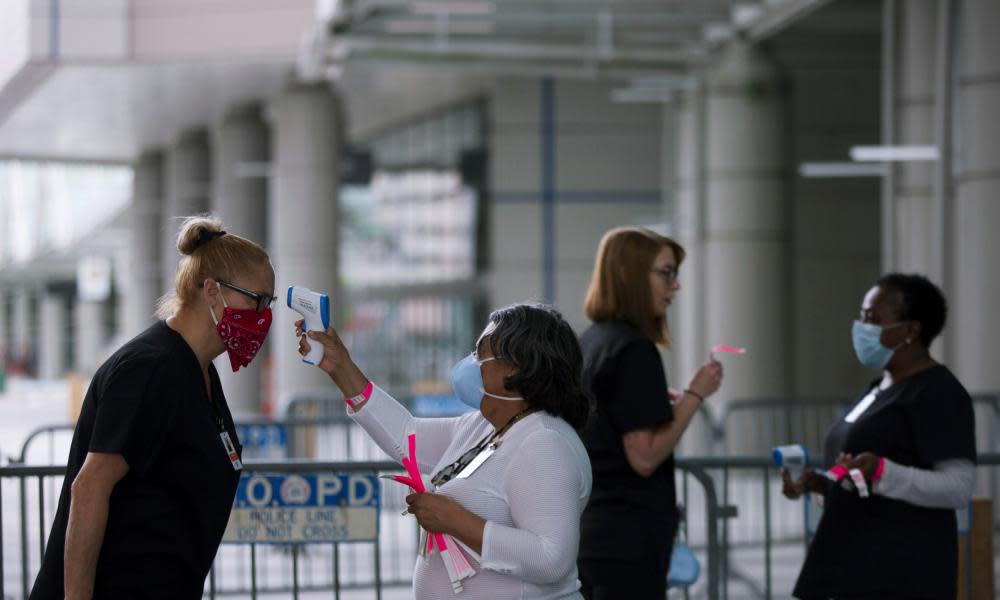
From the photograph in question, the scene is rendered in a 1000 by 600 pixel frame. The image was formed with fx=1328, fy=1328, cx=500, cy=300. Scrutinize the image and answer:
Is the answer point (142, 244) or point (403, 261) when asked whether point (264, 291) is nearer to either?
point (403, 261)

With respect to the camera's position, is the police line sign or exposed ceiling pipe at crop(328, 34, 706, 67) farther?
exposed ceiling pipe at crop(328, 34, 706, 67)

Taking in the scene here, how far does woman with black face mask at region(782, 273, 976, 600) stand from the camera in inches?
157

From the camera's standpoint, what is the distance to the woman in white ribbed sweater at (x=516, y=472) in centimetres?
319

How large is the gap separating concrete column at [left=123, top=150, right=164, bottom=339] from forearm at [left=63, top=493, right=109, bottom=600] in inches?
1253

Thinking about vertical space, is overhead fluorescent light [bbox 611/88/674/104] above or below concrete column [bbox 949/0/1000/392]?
above

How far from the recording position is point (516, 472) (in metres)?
3.22

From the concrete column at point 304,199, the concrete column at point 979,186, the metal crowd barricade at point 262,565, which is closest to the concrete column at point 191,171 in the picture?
the concrete column at point 304,199

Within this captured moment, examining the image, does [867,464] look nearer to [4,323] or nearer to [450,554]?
[450,554]

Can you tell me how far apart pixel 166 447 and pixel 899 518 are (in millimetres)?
2218

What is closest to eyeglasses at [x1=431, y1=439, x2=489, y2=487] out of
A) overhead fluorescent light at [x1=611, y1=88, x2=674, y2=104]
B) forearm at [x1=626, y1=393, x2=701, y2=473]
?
forearm at [x1=626, y1=393, x2=701, y2=473]

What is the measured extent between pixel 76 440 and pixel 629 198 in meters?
19.0

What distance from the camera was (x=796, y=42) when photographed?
16828mm

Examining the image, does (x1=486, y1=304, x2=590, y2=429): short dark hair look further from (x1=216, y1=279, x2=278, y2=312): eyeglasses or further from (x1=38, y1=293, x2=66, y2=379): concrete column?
(x1=38, y1=293, x2=66, y2=379): concrete column

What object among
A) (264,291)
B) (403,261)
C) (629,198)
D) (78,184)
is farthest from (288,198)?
(78,184)
